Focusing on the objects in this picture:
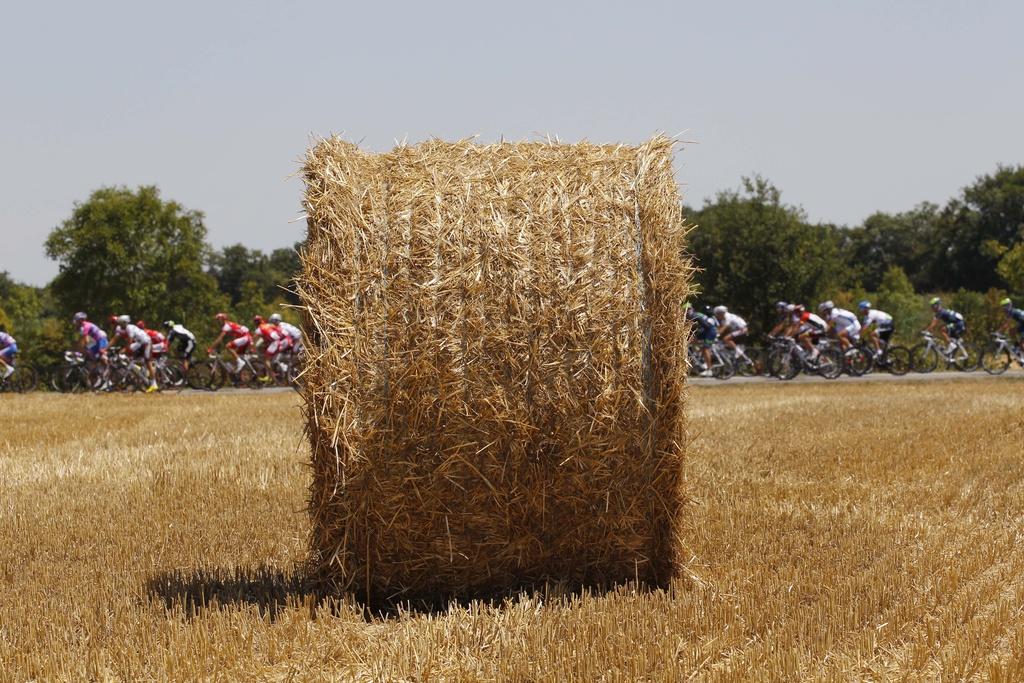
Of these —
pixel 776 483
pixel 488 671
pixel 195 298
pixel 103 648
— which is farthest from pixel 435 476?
pixel 195 298

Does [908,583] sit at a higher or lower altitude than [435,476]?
lower

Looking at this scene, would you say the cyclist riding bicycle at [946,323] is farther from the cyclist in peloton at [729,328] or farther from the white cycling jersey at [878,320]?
the cyclist in peloton at [729,328]

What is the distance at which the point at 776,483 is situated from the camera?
9781mm

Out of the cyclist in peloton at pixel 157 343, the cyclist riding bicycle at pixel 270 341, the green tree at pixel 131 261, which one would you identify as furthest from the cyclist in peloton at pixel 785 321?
the green tree at pixel 131 261

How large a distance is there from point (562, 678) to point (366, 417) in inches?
69.1

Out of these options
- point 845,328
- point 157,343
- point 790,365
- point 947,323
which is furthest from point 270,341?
point 947,323

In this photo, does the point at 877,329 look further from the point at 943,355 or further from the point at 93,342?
the point at 93,342

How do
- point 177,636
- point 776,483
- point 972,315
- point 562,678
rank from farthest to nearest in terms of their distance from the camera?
1. point 972,315
2. point 776,483
3. point 177,636
4. point 562,678

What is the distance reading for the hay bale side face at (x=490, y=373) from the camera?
5.78 meters

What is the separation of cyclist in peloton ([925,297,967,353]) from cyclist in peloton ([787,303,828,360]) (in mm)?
3428

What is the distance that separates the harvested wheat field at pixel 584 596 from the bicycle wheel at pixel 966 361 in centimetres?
1818

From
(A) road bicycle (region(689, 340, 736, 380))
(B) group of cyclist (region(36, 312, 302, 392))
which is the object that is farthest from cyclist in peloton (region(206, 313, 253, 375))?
(A) road bicycle (region(689, 340, 736, 380))

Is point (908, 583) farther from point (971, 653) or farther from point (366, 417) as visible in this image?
point (366, 417)

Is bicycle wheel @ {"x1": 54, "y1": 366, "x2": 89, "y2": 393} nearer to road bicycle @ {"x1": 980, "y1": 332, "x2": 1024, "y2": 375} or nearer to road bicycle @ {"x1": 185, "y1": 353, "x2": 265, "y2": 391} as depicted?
road bicycle @ {"x1": 185, "y1": 353, "x2": 265, "y2": 391}
